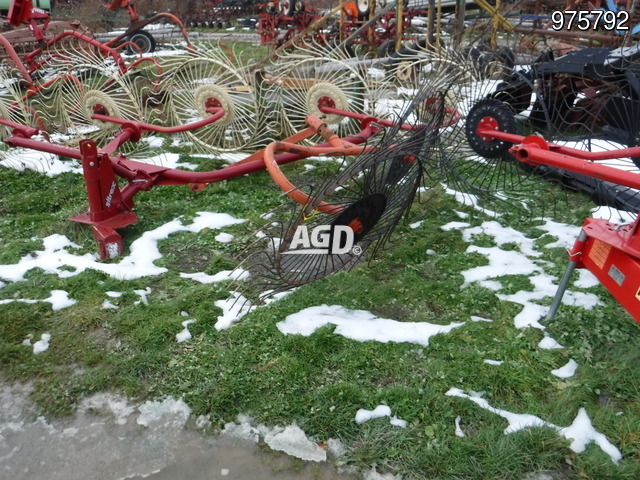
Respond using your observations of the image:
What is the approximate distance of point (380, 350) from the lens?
2.96 m

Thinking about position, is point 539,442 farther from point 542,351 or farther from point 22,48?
point 22,48

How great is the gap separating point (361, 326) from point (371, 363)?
13.5 inches

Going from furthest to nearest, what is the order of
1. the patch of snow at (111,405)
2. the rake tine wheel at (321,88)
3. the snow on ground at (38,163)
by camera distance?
1. the snow on ground at (38,163)
2. the rake tine wheel at (321,88)
3. the patch of snow at (111,405)

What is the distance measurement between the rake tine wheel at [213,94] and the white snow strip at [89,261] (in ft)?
4.02

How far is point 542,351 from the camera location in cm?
295

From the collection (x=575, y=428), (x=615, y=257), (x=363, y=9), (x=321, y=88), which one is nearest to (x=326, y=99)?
(x=321, y=88)

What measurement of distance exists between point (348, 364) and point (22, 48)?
9.85 m

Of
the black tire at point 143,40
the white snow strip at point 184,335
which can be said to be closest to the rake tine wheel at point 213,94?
the white snow strip at point 184,335

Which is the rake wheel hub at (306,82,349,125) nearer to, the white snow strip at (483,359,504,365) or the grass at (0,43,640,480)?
the grass at (0,43,640,480)

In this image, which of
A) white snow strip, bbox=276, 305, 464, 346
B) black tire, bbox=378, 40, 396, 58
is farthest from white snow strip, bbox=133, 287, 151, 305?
black tire, bbox=378, 40, 396, 58

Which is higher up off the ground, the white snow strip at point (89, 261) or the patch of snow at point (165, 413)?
the white snow strip at point (89, 261)

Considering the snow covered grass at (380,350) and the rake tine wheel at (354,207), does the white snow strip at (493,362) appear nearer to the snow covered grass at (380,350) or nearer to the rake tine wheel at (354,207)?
the snow covered grass at (380,350)

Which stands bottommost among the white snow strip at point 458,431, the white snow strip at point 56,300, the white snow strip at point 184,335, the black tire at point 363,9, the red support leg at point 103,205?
the white snow strip at point 458,431

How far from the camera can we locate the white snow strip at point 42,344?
9.78 ft
